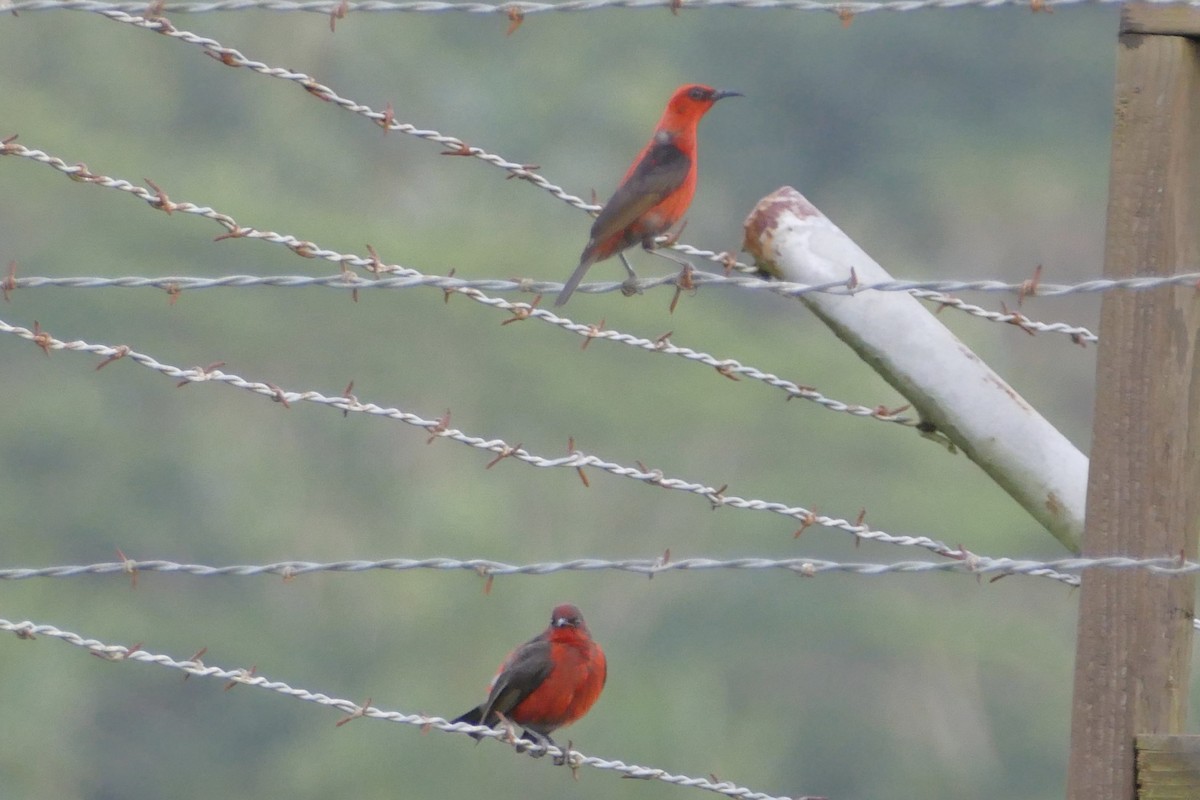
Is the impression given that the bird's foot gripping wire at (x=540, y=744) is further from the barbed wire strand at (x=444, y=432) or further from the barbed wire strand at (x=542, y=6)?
the barbed wire strand at (x=542, y=6)

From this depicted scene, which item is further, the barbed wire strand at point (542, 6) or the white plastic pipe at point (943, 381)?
the white plastic pipe at point (943, 381)

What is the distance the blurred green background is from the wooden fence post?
1678 centimetres

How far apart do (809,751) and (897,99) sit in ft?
52.8

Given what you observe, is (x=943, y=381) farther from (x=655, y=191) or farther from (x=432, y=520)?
(x=432, y=520)

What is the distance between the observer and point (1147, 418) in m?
3.31

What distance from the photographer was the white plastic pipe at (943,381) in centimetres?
383

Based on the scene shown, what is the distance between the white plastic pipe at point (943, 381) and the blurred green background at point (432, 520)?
1623 cm

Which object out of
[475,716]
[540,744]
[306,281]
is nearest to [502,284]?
[306,281]

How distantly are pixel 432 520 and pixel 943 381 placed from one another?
1931cm

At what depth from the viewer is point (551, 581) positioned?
73.4 ft

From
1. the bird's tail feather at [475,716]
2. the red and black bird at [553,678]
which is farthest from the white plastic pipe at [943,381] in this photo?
the bird's tail feather at [475,716]

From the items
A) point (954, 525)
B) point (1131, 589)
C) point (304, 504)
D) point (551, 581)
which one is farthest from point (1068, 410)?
point (1131, 589)

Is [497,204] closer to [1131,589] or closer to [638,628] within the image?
[638,628]

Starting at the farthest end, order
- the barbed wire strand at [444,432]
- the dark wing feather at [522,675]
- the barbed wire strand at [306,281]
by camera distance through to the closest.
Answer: the dark wing feather at [522,675] → the barbed wire strand at [444,432] → the barbed wire strand at [306,281]
